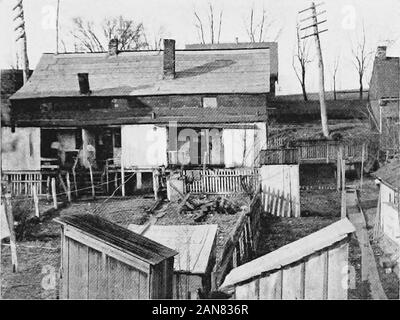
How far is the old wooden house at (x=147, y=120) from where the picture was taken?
2719cm

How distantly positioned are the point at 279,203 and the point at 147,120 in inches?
366

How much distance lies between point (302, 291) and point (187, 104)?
19.8 metres

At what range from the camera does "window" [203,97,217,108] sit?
1094 inches

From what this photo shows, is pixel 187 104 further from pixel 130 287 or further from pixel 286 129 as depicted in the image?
pixel 130 287

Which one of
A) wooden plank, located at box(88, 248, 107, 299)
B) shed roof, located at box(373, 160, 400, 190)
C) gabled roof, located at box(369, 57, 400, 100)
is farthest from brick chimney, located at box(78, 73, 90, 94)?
gabled roof, located at box(369, 57, 400, 100)

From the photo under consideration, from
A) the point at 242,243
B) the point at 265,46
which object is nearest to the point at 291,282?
the point at 242,243

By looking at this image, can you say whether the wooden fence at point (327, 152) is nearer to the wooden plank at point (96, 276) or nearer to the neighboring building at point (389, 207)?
the neighboring building at point (389, 207)

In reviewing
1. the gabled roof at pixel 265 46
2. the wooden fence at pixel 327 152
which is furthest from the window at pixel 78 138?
the gabled roof at pixel 265 46

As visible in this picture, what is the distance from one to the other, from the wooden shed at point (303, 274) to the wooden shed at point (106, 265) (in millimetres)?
1374

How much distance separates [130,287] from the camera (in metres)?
9.22

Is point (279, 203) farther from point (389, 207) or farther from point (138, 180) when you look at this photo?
point (138, 180)

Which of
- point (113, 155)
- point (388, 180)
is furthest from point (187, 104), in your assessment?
point (388, 180)

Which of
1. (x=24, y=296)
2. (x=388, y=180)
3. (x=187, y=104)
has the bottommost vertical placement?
(x=24, y=296)

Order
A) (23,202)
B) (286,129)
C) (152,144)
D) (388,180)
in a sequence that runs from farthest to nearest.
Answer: (286,129) → (152,144) → (23,202) → (388,180)
